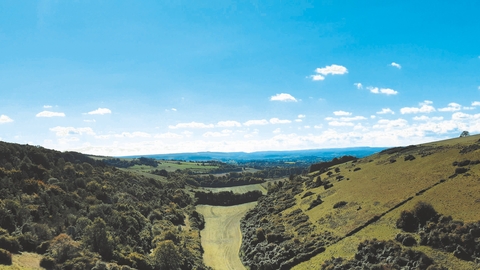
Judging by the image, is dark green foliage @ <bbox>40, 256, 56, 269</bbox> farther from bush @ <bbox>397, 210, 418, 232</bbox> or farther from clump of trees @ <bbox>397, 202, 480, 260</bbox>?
bush @ <bbox>397, 210, 418, 232</bbox>

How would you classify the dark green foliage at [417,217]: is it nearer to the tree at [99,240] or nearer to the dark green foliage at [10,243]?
the tree at [99,240]

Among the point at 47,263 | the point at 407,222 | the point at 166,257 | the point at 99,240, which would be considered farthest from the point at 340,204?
the point at 47,263

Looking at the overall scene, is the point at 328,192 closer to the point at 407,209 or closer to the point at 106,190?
the point at 407,209

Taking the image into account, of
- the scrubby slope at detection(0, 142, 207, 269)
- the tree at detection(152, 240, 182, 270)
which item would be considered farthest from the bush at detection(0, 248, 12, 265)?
the tree at detection(152, 240, 182, 270)

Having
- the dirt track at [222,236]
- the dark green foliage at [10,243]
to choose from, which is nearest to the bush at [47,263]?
the dark green foliage at [10,243]

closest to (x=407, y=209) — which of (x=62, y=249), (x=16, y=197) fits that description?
(x=62, y=249)

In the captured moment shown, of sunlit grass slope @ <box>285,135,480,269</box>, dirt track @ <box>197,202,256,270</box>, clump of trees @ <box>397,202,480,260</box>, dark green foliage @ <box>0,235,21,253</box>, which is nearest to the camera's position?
clump of trees @ <box>397,202,480,260</box>
